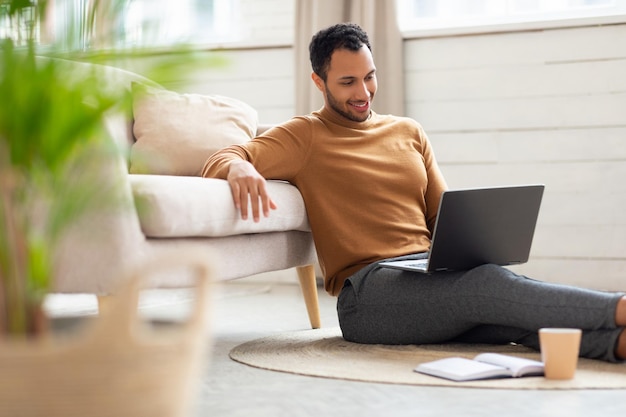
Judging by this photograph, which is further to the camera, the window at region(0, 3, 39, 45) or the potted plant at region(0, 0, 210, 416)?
the window at region(0, 3, 39, 45)

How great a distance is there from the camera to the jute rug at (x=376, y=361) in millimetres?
1967

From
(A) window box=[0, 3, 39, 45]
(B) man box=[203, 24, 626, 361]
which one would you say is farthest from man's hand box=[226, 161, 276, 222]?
(A) window box=[0, 3, 39, 45]

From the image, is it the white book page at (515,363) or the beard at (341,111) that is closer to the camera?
the white book page at (515,363)

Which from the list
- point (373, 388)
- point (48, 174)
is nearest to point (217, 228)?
point (373, 388)

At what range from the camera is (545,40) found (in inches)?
153

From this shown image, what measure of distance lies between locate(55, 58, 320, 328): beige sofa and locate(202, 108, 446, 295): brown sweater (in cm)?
7

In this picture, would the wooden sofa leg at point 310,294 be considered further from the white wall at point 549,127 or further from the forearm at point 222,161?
the white wall at point 549,127

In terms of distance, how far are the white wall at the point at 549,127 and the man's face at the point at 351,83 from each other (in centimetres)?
144

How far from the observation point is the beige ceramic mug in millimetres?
1953

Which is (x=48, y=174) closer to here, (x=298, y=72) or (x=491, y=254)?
(x=491, y=254)

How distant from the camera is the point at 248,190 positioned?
2404 millimetres

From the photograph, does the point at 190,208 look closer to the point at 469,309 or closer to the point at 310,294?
the point at 469,309

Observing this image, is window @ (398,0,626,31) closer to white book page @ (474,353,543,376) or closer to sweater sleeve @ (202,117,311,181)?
sweater sleeve @ (202,117,311,181)

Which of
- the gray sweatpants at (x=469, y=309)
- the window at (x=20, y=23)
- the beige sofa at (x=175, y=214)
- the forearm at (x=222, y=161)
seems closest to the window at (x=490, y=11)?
the beige sofa at (x=175, y=214)
